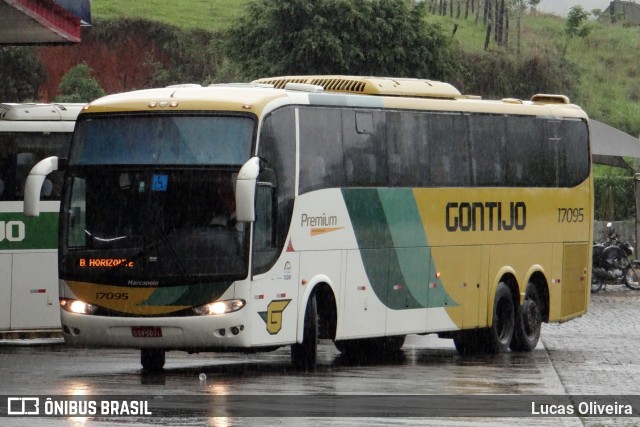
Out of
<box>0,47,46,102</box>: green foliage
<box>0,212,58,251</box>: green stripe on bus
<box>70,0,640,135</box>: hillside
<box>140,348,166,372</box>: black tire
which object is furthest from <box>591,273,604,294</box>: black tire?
<box>70,0,640,135</box>: hillside

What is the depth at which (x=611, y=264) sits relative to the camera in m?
39.0

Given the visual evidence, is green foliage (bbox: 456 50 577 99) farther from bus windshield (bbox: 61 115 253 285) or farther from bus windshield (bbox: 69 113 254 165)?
bus windshield (bbox: 61 115 253 285)

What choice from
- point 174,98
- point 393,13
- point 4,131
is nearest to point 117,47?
point 393,13

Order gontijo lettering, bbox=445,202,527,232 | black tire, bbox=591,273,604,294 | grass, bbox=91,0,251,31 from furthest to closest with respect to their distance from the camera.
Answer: grass, bbox=91,0,251,31 → black tire, bbox=591,273,604,294 → gontijo lettering, bbox=445,202,527,232

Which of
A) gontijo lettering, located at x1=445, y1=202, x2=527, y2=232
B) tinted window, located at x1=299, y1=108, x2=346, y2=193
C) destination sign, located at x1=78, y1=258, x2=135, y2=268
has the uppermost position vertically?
tinted window, located at x1=299, y1=108, x2=346, y2=193

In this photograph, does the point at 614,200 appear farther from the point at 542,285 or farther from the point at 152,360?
the point at 152,360

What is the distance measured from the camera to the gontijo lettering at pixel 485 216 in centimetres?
2223

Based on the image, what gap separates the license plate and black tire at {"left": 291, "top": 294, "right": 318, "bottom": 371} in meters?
1.86

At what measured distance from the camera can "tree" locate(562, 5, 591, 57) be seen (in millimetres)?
98562

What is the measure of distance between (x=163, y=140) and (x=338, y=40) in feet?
114

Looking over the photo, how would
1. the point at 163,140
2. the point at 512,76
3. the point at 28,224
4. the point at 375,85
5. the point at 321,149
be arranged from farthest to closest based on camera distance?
the point at 512,76 → the point at 28,224 → the point at 375,85 → the point at 321,149 → the point at 163,140

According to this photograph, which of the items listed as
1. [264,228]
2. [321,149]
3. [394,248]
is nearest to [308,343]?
[264,228]

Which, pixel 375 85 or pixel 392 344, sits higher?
pixel 375 85

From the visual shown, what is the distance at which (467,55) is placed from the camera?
85375mm
